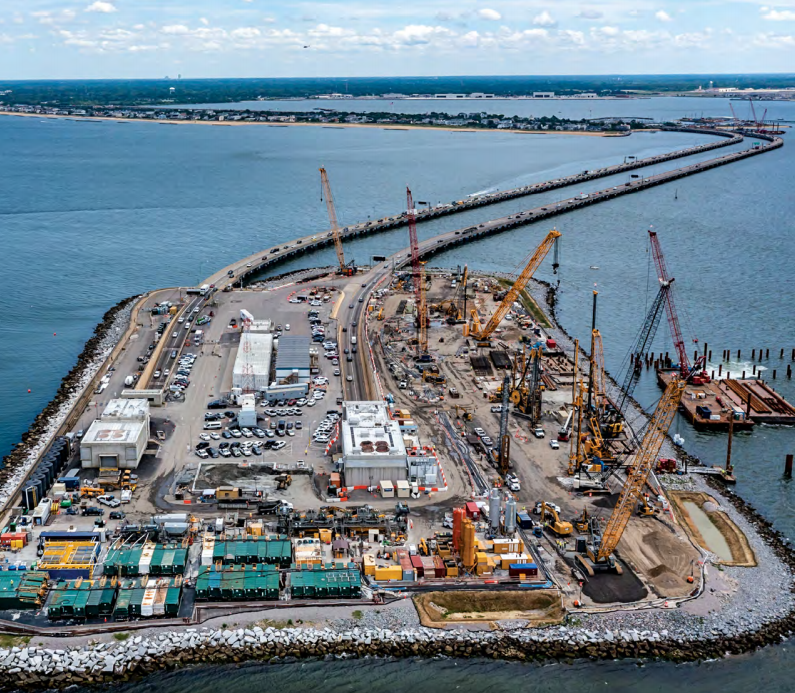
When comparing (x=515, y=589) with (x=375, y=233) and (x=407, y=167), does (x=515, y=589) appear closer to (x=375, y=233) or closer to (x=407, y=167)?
(x=375, y=233)

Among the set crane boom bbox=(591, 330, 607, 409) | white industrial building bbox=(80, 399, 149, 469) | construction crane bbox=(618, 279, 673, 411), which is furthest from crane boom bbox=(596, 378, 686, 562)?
white industrial building bbox=(80, 399, 149, 469)

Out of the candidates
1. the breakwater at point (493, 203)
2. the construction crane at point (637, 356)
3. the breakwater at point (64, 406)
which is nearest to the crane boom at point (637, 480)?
the construction crane at point (637, 356)

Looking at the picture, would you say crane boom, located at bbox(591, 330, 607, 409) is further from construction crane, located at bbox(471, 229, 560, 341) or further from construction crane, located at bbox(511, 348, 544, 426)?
construction crane, located at bbox(471, 229, 560, 341)

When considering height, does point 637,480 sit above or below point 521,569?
above

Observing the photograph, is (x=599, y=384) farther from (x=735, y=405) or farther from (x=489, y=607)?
(x=489, y=607)

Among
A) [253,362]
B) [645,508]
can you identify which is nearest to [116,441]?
[253,362]

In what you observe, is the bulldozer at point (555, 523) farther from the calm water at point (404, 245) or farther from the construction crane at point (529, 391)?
the construction crane at point (529, 391)

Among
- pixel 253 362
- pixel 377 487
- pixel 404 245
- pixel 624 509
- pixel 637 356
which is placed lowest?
pixel 637 356
